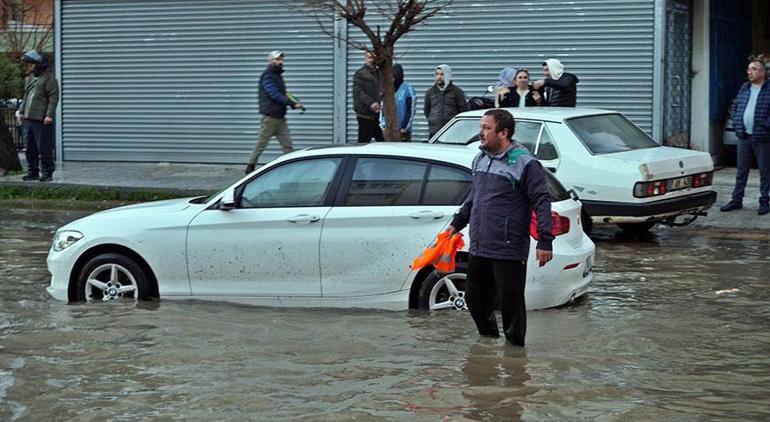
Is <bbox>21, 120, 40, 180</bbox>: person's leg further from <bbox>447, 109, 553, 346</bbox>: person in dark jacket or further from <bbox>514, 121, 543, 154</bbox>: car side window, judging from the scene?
<bbox>447, 109, 553, 346</bbox>: person in dark jacket

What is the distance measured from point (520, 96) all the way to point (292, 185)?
7.10m

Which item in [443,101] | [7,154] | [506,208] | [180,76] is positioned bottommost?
[506,208]

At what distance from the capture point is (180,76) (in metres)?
22.5

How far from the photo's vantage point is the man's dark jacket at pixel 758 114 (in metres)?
15.2

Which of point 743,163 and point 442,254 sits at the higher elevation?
point 743,163

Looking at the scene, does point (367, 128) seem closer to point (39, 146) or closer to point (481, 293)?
point (39, 146)

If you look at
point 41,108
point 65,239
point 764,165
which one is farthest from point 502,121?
point 41,108

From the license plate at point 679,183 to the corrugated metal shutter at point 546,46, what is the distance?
209 inches

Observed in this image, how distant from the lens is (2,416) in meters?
7.15

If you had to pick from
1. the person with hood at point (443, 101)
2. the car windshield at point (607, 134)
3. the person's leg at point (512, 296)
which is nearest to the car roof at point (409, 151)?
the person's leg at point (512, 296)

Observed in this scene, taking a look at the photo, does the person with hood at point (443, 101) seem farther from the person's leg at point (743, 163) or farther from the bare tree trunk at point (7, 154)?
the bare tree trunk at point (7, 154)

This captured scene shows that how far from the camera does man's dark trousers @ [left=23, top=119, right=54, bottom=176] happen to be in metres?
19.3

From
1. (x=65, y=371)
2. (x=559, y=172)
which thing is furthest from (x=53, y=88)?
(x=65, y=371)

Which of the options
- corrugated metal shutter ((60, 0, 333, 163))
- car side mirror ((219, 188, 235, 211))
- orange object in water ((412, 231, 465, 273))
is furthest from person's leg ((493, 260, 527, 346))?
corrugated metal shutter ((60, 0, 333, 163))
